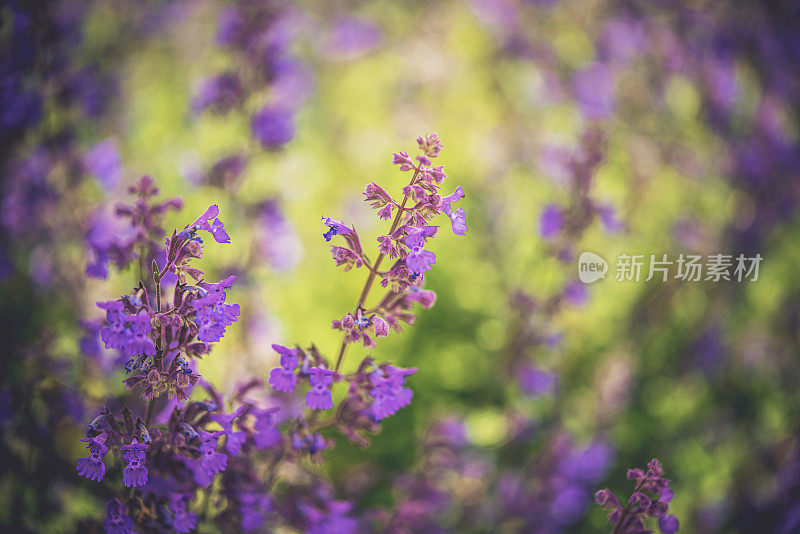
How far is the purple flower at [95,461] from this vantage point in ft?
4.92

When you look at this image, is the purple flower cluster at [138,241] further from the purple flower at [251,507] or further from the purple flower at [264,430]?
the purple flower at [251,507]

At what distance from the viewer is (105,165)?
3.36 metres

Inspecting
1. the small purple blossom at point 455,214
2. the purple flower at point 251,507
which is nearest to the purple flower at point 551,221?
the small purple blossom at point 455,214

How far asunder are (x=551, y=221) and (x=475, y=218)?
2045mm

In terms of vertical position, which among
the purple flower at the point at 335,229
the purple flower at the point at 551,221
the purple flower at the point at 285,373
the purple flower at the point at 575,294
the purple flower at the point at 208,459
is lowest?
the purple flower at the point at 208,459

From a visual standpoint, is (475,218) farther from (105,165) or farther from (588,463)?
(105,165)

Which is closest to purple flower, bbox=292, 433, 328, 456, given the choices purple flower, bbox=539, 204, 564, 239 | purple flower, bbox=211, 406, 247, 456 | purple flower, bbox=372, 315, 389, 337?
purple flower, bbox=211, 406, 247, 456

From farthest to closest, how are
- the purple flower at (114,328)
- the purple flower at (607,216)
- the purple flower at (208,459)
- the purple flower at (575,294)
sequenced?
the purple flower at (575,294) < the purple flower at (607,216) < the purple flower at (208,459) < the purple flower at (114,328)

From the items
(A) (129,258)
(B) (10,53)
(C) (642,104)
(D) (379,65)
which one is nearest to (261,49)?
(B) (10,53)

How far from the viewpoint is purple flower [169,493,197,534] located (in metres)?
1.67

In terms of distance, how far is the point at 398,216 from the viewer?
1664 mm

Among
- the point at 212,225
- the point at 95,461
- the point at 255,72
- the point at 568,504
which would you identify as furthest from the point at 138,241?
the point at 568,504

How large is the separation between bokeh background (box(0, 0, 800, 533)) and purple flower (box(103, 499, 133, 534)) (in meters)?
0.84

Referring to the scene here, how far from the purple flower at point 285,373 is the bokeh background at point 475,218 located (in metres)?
1.03
